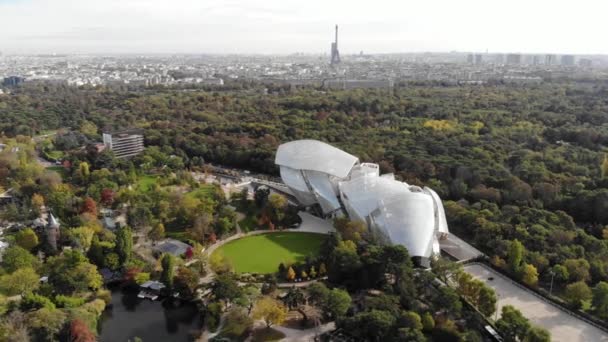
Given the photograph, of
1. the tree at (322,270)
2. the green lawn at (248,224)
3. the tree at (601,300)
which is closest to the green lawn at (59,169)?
the green lawn at (248,224)

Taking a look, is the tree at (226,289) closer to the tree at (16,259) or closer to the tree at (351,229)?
the tree at (351,229)

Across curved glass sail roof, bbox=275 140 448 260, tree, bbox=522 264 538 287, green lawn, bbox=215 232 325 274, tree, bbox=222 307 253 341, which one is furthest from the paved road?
tree, bbox=222 307 253 341

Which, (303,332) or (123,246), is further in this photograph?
(123,246)

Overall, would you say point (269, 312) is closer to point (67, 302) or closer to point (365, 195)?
point (67, 302)

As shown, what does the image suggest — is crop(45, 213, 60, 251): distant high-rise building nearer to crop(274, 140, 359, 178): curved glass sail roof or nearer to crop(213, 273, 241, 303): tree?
crop(213, 273, 241, 303): tree

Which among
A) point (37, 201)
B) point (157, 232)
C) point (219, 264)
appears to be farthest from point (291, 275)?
point (37, 201)

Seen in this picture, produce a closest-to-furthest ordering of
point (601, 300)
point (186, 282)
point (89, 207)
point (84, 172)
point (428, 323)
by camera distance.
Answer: point (428, 323), point (601, 300), point (186, 282), point (89, 207), point (84, 172)
